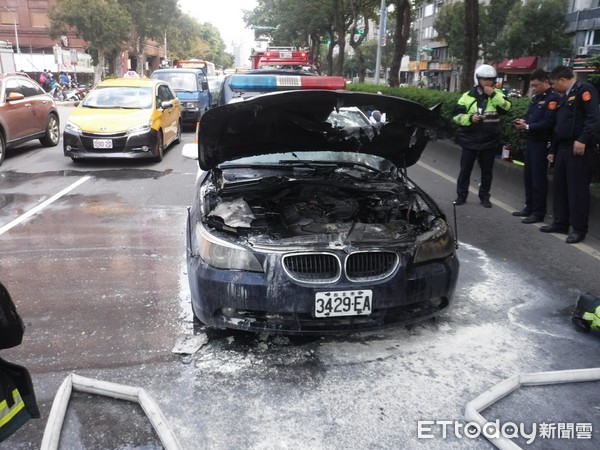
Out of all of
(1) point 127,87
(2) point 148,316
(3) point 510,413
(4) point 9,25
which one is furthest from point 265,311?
(4) point 9,25

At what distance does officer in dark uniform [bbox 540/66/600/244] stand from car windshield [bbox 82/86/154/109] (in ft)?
26.0

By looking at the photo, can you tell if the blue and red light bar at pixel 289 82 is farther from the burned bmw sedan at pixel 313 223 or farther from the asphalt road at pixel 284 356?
the asphalt road at pixel 284 356

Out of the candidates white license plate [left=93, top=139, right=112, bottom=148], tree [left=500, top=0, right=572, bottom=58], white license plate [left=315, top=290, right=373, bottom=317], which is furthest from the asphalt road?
tree [left=500, top=0, right=572, bottom=58]

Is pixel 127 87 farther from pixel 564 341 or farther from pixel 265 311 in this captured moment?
pixel 564 341

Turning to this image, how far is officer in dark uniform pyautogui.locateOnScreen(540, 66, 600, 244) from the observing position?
5.75 m

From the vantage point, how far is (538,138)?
6750 mm

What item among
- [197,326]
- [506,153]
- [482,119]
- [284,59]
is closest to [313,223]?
[197,326]

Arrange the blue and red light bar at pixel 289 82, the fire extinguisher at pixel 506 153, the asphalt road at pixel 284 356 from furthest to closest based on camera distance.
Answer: the fire extinguisher at pixel 506 153
the blue and red light bar at pixel 289 82
the asphalt road at pixel 284 356

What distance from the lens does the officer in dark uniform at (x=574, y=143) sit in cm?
575

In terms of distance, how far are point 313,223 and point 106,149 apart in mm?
7398

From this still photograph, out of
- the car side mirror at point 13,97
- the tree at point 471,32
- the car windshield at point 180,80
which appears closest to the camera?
the car side mirror at point 13,97

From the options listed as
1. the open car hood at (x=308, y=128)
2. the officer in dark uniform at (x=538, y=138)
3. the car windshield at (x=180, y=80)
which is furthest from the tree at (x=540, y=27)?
the open car hood at (x=308, y=128)

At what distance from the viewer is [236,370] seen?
3396mm

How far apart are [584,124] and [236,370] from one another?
4689mm
